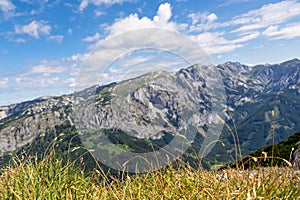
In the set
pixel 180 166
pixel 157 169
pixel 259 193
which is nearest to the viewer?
pixel 259 193

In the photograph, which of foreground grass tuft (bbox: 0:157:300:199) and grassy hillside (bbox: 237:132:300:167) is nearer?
foreground grass tuft (bbox: 0:157:300:199)

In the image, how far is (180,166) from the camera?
5984mm

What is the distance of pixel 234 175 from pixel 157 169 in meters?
1.40

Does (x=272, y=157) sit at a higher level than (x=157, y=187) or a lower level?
higher

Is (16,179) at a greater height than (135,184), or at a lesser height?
greater

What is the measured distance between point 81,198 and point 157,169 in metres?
1.90

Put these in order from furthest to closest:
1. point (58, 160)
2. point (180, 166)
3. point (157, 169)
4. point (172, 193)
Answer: point (180, 166) < point (157, 169) < point (58, 160) < point (172, 193)

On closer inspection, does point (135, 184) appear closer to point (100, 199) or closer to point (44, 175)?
point (100, 199)

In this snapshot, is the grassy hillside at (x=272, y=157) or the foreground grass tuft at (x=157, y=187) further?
the grassy hillside at (x=272, y=157)

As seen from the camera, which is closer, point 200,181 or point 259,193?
point 259,193

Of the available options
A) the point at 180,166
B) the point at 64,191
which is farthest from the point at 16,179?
the point at 180,166

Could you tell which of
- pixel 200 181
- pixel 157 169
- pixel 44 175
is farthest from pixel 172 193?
pixel 44 175

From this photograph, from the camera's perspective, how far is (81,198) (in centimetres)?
397

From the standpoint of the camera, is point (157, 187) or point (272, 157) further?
point (157, 187)
